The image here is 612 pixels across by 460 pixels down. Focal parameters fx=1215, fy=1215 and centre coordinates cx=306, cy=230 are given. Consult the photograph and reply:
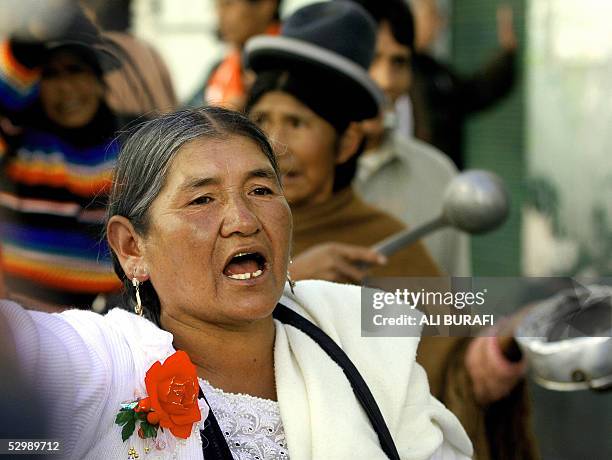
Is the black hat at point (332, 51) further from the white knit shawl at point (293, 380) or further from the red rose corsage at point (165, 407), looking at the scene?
the red rose corsage at point (165, 407)

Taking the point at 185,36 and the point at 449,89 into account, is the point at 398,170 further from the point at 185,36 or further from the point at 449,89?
the point at 185,36

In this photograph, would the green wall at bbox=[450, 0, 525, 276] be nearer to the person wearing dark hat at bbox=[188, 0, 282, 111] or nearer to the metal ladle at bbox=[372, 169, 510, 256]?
the person wearing dark hat at bbox=[188, 0, 282, 111]

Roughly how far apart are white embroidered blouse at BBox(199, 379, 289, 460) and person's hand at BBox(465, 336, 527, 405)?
32.3 inches

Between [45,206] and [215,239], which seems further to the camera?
[45,206]

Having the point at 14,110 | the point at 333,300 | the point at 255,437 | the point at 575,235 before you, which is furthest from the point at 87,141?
the point at 575,235

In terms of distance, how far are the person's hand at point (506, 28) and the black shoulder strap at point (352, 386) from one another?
10.7 feet

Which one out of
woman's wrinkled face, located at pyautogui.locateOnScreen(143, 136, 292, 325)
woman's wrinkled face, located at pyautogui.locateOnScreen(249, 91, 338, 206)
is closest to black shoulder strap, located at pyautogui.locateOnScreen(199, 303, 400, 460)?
woman's wrinkled face, located at pyautogui.locateOnScreen(143, 136, 292, 325)

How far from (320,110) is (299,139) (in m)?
0.11

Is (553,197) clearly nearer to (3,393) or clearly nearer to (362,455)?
(362,455)

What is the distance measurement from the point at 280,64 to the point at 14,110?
2.49 ft

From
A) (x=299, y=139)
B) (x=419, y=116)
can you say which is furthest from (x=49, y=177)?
(x=419, y=116)

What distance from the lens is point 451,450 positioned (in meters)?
2.21

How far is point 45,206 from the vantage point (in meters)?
3.19

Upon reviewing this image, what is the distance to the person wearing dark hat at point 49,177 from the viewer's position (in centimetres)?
315
